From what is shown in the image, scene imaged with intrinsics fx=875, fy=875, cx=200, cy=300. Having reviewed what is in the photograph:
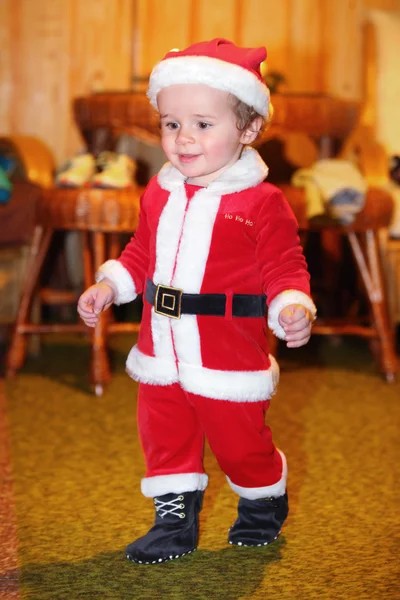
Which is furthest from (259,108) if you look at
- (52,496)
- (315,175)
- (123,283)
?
(315,175)

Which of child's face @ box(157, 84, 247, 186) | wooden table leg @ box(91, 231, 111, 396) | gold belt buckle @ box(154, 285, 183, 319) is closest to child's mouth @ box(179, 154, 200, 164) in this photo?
child's face @ box(157, 84, 247, 186)

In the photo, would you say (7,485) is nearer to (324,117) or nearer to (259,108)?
(259,108)

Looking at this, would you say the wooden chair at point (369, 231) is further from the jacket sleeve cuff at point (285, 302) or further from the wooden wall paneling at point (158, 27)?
the jacket sleeve cuff at point (285, 302)

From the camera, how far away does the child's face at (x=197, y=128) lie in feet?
3.76

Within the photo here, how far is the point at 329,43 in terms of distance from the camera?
3.15 meters

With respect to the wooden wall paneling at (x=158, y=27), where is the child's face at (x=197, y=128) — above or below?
above

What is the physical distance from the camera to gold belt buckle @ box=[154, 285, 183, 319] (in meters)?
1.19

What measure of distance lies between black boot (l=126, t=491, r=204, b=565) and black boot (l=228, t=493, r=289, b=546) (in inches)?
2.7

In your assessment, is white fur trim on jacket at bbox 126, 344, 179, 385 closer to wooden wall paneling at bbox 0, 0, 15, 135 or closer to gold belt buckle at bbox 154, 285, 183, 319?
gold belt buckle at bbox 154, 285, 183, 319

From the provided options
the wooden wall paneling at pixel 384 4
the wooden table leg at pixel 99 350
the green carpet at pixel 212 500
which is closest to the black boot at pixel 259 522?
the green carpet at pixel 212 500

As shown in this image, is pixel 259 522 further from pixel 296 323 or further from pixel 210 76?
pixel 210 76

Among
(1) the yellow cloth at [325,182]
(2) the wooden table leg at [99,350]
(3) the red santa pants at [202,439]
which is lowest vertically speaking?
(2) the wooden table leg at [99,350]

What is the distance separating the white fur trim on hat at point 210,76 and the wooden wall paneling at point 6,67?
6.72 feet

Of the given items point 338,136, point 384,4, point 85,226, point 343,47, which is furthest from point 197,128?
point 384,4
